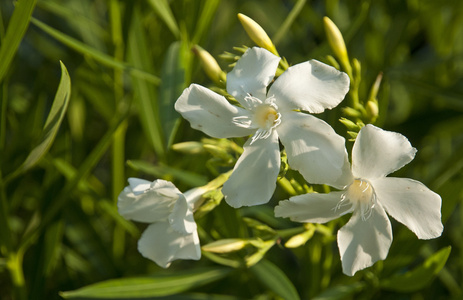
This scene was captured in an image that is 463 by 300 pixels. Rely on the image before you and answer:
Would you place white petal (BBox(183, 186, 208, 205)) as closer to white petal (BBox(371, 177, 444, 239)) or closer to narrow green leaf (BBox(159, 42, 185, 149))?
narrow green leaf (BBox(159, 42, 185, 149))

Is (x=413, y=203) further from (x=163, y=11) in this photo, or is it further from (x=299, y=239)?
(x=163, y=11)

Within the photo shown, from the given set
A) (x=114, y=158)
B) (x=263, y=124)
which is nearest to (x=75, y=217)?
(x=114, y=158)

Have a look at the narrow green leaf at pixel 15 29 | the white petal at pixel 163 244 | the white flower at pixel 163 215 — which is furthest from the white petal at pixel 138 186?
the narrow green leaf at pixel 15 29

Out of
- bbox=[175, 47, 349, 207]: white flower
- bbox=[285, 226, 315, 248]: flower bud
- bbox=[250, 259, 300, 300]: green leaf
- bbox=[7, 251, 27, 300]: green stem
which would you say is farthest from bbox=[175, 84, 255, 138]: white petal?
bbox=[7, 251, 27, 300]: green stem

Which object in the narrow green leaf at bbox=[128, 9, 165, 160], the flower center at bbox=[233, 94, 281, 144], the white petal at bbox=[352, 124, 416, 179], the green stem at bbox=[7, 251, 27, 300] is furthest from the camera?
the narrow green leaf at bbox=[128, 9, 165, 160]

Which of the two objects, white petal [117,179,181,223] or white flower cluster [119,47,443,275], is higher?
white flower cluster [119,47,443,275]

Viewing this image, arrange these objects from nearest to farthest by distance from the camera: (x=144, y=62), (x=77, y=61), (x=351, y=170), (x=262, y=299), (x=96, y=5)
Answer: (x=351, y=170)
(x=262, y=299)
(x=144, y=62)
(x=77, y=61)
(x=96, y=5)

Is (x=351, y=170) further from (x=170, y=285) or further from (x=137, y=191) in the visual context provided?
(x=170, y=285)

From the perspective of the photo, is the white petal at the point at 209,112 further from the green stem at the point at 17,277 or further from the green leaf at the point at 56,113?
the green stem at the point at 17,277
